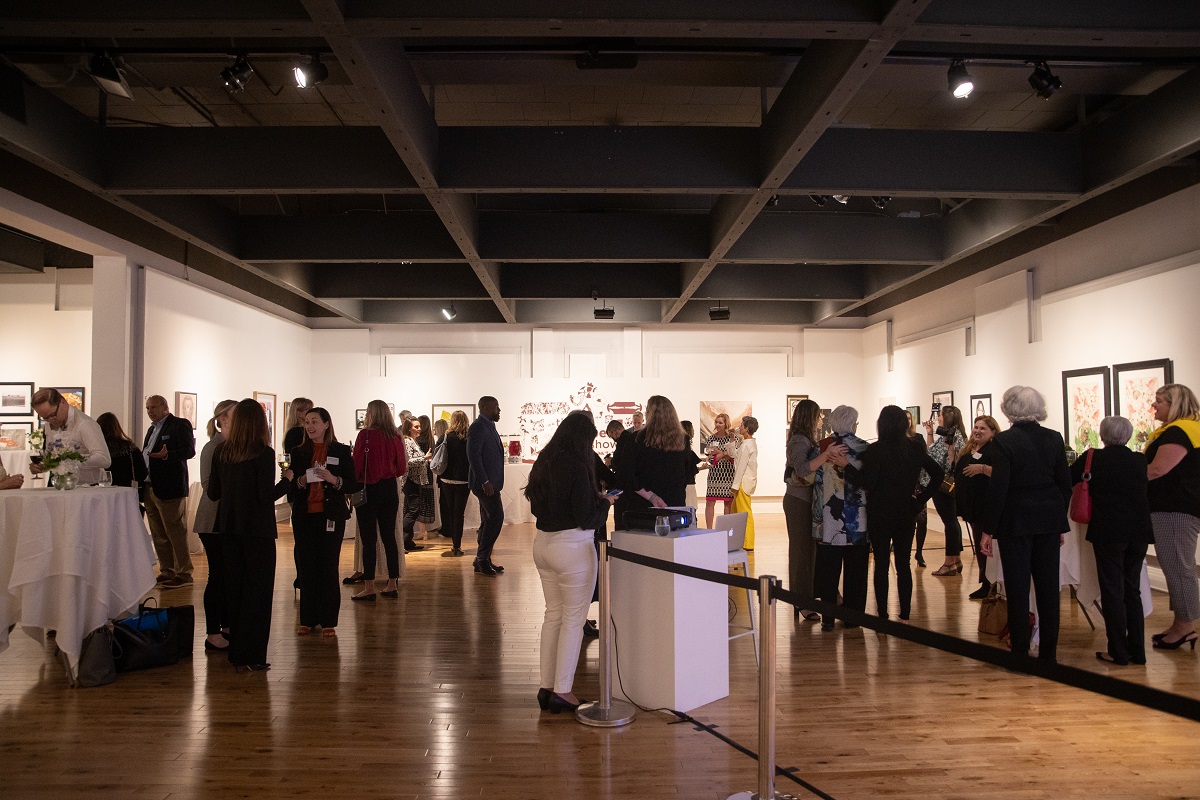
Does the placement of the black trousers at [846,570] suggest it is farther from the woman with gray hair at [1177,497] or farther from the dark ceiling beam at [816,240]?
the dark ceiling beam at [816,240]

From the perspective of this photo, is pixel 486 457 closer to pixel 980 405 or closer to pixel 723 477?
pixel 723 477

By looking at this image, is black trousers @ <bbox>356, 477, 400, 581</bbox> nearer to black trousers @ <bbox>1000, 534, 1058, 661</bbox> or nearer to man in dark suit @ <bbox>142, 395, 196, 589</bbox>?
man in dark suit @ <bbox>142, 395, 196, 589</bbox>

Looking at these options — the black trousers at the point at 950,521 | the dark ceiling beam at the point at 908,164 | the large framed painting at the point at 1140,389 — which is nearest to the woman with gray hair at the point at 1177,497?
the large framed painting at the point at 1140,389

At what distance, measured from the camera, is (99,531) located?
470 centimetres

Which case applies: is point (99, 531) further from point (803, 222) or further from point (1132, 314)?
point (1132, 314)

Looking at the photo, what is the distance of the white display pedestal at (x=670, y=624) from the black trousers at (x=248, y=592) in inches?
81.4

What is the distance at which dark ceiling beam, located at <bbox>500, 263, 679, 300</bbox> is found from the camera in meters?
10.0

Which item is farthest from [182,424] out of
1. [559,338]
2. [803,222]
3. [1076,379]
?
[1076,379]

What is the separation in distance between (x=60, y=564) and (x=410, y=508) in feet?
17.5

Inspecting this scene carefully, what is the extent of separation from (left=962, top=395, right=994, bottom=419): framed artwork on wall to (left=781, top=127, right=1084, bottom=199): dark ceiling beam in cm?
412

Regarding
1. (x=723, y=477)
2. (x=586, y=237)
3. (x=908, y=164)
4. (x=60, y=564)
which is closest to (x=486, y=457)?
(x=586, y=237)

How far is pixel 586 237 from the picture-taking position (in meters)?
8.07

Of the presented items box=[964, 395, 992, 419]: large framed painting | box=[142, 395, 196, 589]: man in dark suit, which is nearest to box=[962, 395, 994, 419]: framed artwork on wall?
box=[964, 395, 992, 419]: large framed painting

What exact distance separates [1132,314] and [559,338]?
8561 mm
